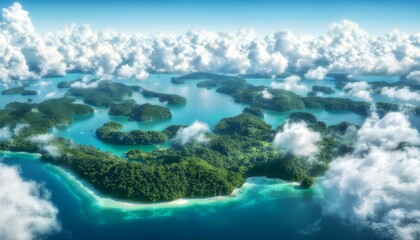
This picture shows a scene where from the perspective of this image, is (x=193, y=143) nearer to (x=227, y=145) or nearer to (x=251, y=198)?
(x=227, y=145)

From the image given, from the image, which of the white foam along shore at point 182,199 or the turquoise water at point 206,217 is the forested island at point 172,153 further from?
the turquoise water at point 206,217

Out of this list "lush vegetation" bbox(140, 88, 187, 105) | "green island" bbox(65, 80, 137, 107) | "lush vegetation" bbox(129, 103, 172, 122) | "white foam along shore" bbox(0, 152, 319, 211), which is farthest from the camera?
"lush vegetation" bbox(140, 88, 187, 105)

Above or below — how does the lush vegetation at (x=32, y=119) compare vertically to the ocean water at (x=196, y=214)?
above

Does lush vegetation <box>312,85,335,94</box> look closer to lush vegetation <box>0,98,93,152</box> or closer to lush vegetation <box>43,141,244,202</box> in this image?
lush vegetation <box>0,98,93,152</box>

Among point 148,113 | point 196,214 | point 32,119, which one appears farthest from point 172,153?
point 32,119

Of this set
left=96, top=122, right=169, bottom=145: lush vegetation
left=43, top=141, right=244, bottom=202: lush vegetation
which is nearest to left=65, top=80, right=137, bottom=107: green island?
left=96, top=122, right=169, bottom=145: lush vegetation

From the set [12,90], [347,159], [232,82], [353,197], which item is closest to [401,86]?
[232,82]

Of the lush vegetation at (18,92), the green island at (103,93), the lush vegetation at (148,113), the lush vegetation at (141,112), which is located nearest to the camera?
the lush vegetation at (148,113)

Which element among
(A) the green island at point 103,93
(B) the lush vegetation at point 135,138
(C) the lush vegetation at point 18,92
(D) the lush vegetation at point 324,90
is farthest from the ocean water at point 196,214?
(D) the lush vegetation at point 324,90
